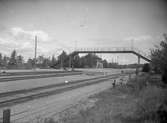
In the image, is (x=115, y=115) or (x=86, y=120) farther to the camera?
(x=115, y=115)

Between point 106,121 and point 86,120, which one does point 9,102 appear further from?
point 106,121

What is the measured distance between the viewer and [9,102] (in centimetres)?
912

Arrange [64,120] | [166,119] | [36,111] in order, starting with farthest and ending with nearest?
[36,111] < [64,120] < [166,119]

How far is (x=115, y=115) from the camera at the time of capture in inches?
252

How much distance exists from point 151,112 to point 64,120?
3.75 meters

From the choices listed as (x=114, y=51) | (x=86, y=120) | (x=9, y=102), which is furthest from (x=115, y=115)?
(x=114, y=51)

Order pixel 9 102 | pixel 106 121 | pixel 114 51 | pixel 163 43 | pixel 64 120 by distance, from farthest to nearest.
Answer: pixel 114 51 < pixel 163 43 < pixel 9 102 < pixel 64 120 < pixel 106 121

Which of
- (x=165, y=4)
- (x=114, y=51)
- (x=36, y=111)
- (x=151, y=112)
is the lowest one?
(x=36, y=111)

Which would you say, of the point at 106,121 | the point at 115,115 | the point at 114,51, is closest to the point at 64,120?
the point at 106,121

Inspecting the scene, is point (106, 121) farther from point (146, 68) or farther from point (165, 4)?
point (146, 68)

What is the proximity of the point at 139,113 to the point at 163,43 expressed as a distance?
1010 centimetres

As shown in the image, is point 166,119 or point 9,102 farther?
point 9,102

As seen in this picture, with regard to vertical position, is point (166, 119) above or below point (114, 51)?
below

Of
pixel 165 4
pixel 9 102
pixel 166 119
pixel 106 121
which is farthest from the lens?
pixel 9 102
